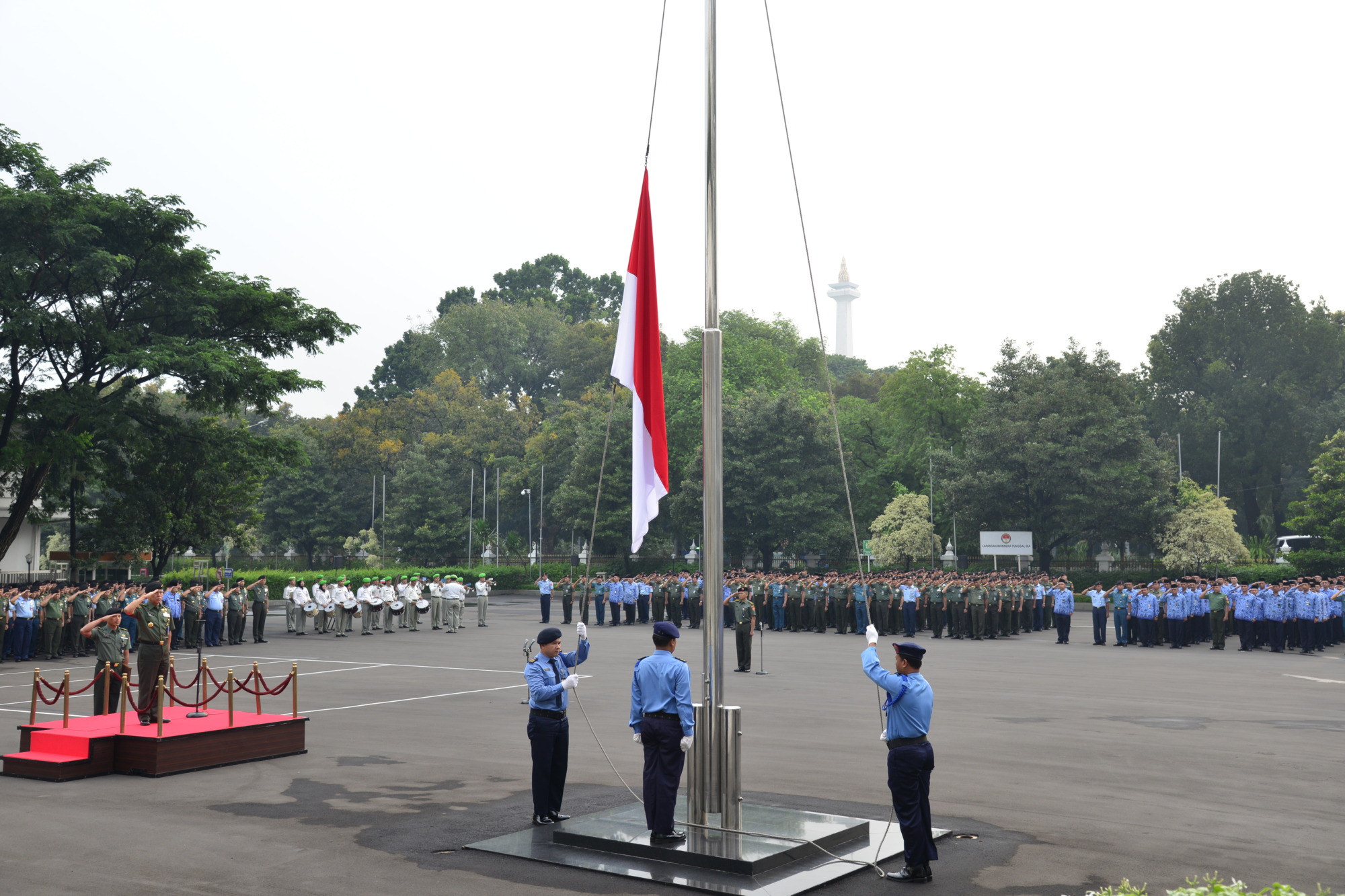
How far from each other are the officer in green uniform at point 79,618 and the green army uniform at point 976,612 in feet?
78.0

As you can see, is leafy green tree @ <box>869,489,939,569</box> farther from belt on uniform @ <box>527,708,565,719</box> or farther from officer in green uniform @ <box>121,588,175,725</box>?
belt on uniform @ <box>527,708,565,719</box>

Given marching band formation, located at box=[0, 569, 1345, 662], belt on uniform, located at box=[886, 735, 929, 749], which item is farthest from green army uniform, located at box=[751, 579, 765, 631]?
belt on uniform, located at box=[886, 735, 929, 749]

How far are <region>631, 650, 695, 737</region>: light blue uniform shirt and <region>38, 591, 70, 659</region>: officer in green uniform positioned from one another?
2236 centimetres

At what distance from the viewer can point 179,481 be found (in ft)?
115

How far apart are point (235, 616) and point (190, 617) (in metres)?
1.48

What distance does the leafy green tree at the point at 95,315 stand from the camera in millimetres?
27734

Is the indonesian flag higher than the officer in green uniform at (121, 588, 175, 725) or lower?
higher

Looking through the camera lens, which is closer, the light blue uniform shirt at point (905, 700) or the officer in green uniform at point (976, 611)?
the light blue uniform shirt at point (905, 700)

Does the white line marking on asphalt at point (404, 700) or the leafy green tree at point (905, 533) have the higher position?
the leafy green tree at point (905, 533)

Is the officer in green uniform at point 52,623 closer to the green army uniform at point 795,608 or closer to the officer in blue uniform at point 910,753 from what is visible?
the green army uniform at point 795,608

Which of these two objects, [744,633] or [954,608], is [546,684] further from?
[954,608]

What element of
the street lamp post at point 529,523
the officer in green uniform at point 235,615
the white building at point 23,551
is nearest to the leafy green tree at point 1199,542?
the officer in green uniform at point 235,615

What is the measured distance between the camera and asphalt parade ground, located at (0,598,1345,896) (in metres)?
7.95

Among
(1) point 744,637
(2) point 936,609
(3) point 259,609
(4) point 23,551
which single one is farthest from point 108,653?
(4) point 23,551
